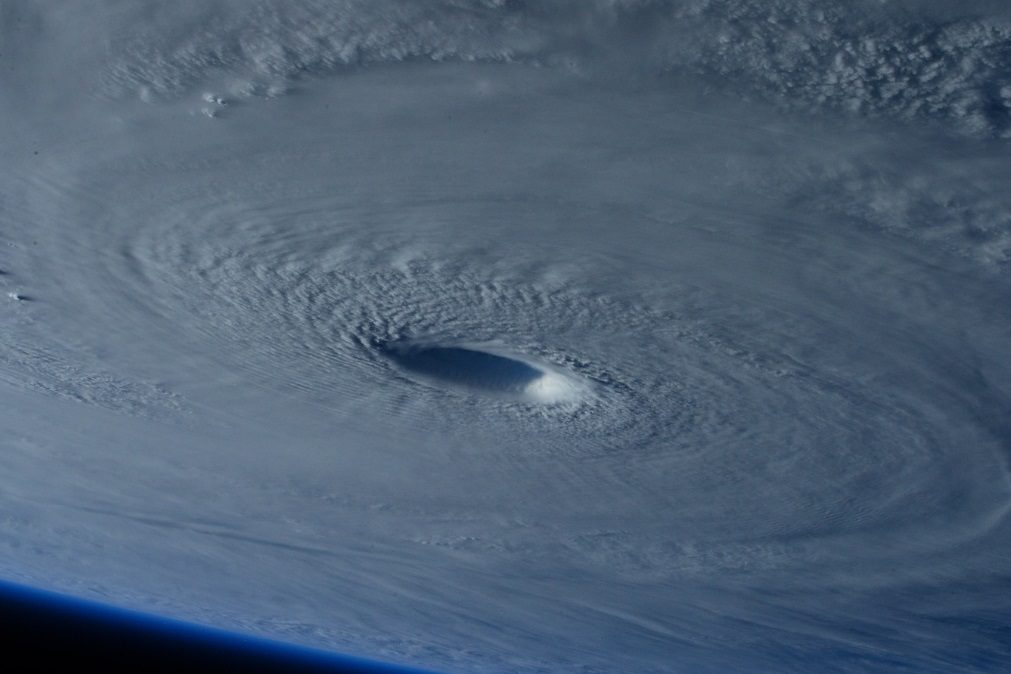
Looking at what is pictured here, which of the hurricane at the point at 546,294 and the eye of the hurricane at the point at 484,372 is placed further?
the eye of the hurricane at the point at 484,372

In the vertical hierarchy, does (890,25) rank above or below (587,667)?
above

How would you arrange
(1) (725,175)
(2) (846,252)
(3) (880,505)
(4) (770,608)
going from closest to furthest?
(1) (725,175) < (2) (846,252) < (3) (880,505) < (4) (770,608)

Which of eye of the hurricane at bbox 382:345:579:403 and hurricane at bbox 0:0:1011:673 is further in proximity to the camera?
eye of the hurricane at bbox 382:345:579:403

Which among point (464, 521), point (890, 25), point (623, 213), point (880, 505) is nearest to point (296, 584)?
point (464, 521)

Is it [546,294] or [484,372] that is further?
[484,372]

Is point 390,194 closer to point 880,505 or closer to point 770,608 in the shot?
point 880,505

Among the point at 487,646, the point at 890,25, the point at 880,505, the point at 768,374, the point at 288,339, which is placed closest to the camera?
the point at 890,25

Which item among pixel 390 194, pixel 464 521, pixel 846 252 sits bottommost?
pixel 464 521

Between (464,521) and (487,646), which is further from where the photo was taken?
(487,646)
